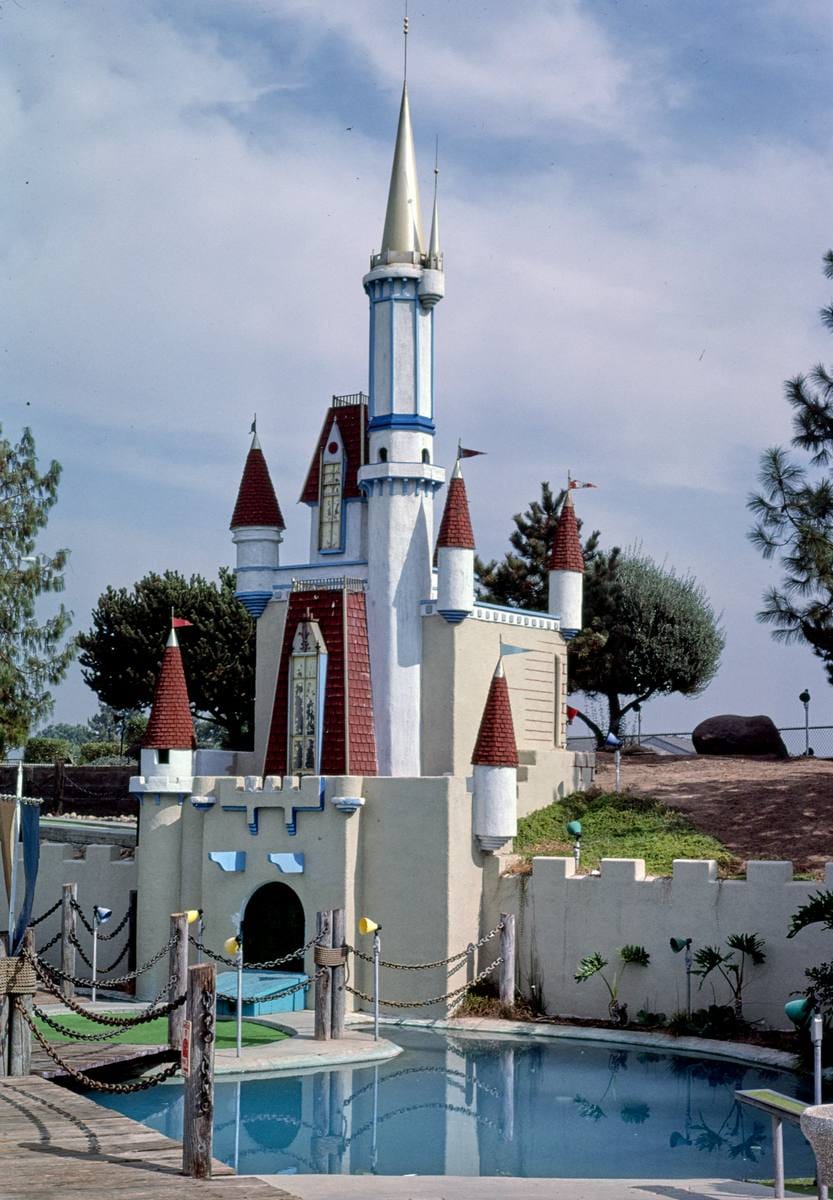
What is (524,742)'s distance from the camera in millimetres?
28969

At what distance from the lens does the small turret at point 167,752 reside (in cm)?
2619

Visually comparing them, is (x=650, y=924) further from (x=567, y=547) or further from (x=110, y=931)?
(x=110, y=931)

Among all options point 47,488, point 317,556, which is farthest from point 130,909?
point 47,488

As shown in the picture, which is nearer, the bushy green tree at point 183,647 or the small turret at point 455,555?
the small turret at point 455,555

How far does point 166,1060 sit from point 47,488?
2443 cm

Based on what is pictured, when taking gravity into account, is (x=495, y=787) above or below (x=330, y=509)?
below

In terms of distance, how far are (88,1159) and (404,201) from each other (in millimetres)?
20245

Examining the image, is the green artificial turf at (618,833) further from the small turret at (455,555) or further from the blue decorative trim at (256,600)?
the blue decorative trim at (256,600)

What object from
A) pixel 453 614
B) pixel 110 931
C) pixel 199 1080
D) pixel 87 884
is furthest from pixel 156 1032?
pixel 453 614

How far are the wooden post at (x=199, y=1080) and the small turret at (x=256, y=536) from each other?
15418 millimetres

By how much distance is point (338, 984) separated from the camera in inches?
836

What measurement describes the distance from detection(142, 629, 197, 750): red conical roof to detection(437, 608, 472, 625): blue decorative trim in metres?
4.61

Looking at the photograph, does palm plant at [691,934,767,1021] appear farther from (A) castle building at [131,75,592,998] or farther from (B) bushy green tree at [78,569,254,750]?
(B) bushy green tree at [78,569,254,750]

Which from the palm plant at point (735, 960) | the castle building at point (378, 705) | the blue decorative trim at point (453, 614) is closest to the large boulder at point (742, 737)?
Answer: the castle building at point (378, 705)
